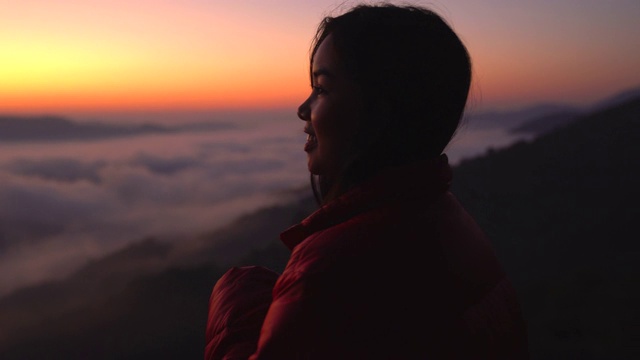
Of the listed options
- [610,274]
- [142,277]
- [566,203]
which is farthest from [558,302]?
[142,277]

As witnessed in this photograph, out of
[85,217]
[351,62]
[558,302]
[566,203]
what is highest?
[85,217]

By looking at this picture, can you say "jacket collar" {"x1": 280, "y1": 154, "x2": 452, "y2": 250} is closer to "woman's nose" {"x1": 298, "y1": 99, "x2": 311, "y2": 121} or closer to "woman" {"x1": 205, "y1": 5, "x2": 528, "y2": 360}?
"woman" {"x1": 205, "y1": 5, "x2": 528, "y2": 360}

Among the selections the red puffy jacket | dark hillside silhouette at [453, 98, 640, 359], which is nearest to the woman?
the red puffy jacket

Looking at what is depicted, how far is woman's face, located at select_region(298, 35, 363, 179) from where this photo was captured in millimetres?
1274

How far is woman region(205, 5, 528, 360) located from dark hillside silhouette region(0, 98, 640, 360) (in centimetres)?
285

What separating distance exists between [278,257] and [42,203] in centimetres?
5768

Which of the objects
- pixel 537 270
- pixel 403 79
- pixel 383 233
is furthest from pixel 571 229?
pixel 383 233

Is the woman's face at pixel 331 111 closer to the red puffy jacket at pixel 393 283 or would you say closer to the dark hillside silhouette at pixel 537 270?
the red puffy jacket at pixel 393 283

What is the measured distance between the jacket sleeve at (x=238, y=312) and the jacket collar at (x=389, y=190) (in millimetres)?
328

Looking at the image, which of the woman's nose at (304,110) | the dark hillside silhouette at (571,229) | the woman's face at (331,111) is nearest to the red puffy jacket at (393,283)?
the woman's face at (331,111)

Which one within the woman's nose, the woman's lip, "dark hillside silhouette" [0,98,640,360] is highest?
the woman's nose

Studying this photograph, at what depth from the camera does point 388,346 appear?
0.99 metres

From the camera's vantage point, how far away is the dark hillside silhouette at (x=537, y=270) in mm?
4094

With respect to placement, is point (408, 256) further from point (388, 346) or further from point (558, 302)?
point (558, 302)
